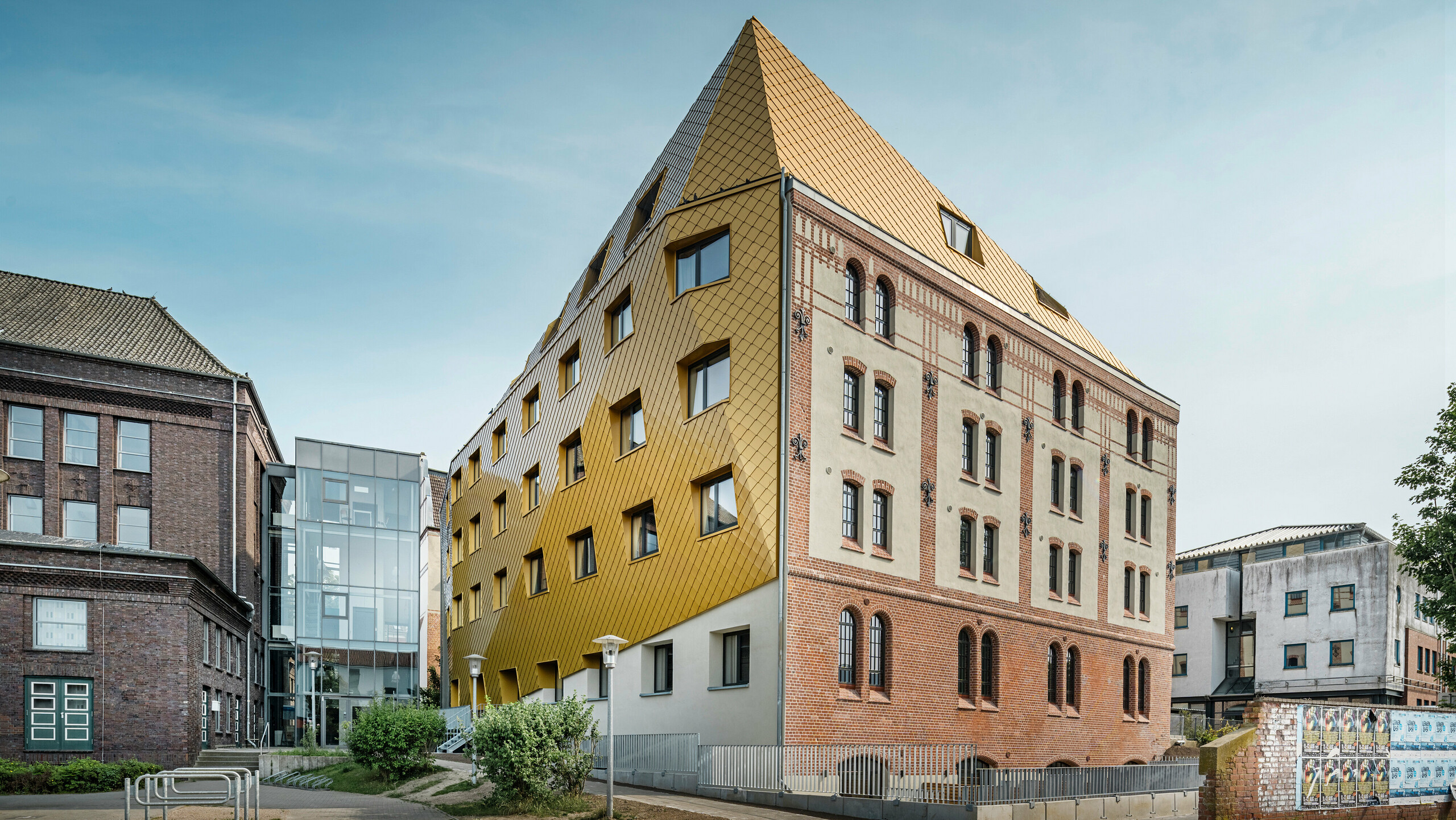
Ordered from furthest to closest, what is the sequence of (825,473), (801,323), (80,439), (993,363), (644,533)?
(80,439), (993,363), (644,533), (825,473), (801,323)

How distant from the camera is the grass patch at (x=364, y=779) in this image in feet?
88.3

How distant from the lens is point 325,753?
35906 mm

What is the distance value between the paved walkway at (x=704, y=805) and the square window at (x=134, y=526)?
84.6 ft

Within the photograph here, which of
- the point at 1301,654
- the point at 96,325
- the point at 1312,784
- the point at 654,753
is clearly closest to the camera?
the point at 1312,784

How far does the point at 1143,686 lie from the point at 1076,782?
800 inches

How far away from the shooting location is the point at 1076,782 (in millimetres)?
21078

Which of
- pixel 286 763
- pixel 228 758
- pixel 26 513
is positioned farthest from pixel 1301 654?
pixel 26 513

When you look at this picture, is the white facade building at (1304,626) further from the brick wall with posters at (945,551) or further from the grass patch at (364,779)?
the grass patch at (364,779)

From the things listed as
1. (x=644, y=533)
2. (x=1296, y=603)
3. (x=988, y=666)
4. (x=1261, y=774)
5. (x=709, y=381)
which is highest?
(x=709, y=381)

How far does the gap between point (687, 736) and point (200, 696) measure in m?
19.6

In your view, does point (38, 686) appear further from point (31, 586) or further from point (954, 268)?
point (954, 268)

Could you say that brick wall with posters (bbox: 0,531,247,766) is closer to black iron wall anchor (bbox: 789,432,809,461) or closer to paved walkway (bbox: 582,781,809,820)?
paved walkway (bbox: 582,781,809,820)

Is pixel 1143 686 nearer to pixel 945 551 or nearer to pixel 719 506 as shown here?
pixel 945 551

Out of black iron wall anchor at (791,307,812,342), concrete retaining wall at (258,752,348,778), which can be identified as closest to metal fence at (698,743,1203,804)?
black iron wall anchor at (791,307,812,342)
